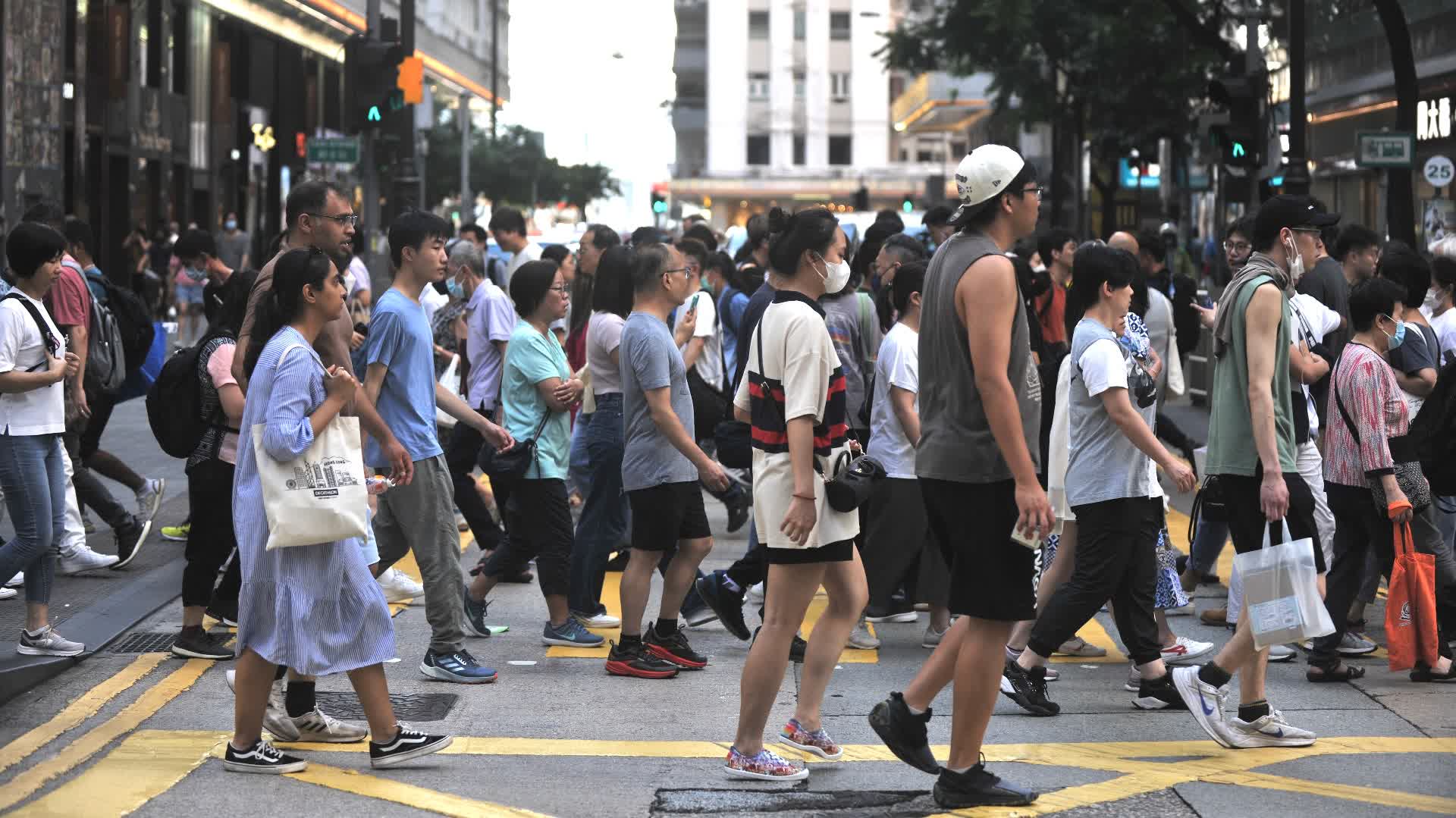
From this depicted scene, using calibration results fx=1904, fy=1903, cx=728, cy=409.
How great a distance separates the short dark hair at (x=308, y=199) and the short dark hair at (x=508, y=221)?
22.6ft

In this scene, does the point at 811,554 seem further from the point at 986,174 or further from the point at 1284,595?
the point at 1284,595

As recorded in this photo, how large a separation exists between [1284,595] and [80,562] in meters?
6.27

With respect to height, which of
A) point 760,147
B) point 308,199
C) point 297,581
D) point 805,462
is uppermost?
point 760,147

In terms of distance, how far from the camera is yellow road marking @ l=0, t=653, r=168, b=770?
635 cm

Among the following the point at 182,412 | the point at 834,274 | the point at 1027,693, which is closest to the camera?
the point at 834,274

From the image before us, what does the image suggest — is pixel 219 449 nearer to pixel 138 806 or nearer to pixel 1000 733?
pixel 138 806

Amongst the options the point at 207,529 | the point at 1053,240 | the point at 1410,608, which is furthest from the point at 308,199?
the point at 1053,240

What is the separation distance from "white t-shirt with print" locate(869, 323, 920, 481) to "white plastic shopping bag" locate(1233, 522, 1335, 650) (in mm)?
2168

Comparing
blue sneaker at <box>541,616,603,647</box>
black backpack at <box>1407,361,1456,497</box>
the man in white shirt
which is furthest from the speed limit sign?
blue sneaker at <box>541,616,603,647</box>

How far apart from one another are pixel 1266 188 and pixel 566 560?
12.2 meters

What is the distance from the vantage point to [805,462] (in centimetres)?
586

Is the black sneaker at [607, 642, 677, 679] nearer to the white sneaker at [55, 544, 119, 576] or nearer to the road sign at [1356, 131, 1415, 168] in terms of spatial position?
the white sneaker at [55, 544, 119, 576]

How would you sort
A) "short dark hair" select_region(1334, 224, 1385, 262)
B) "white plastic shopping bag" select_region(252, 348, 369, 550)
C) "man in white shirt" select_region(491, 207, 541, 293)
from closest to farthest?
"white plastic shopping bag" select_region(252, 348, 369, 550) < "short dark hair" select_region(1334, 224, 1385, 262) < "man in white shirt" select_region(491, 207, 541, 293)

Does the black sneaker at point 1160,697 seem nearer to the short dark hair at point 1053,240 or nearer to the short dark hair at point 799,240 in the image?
the short dark hair at point 799,240
